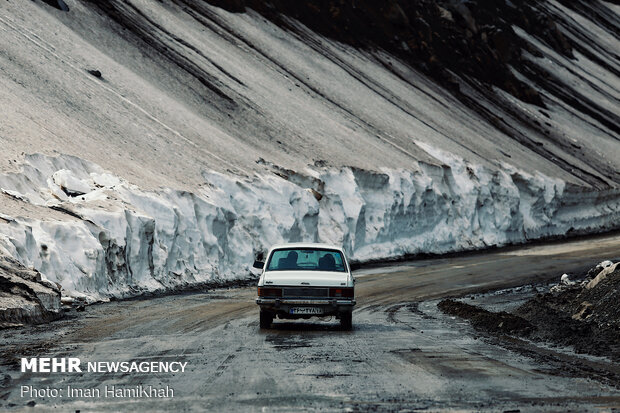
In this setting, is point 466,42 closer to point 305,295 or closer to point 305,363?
point 305,295

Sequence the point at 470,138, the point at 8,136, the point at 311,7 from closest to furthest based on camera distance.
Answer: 1. the point at 8,136
2. the point at 470,138
3. the point at 311,7

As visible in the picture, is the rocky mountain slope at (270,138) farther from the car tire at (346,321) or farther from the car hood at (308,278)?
the car tire at (346,321)

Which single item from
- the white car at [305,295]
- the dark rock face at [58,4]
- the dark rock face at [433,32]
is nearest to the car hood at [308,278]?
the white car at [305,295]

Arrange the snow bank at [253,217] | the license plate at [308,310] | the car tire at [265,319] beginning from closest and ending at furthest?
the license plate at [308,310], the car tire at [265,319], the snow bank at [253,217]

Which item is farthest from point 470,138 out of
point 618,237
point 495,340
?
point 495,340

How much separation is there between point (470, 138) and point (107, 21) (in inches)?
890

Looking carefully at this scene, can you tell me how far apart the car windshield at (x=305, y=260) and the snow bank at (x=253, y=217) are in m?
5.99

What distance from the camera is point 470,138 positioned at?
55.4m

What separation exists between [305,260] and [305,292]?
1.14 metres

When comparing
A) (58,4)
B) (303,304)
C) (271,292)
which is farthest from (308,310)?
(58,4)

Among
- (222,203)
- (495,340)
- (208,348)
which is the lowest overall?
(222,203)

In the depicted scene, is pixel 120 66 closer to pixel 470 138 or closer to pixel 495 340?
pixel 470 138

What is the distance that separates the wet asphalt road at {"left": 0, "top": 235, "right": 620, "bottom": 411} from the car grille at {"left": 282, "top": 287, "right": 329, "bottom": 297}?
595 millimetres

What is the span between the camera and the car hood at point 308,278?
14.9 meters
